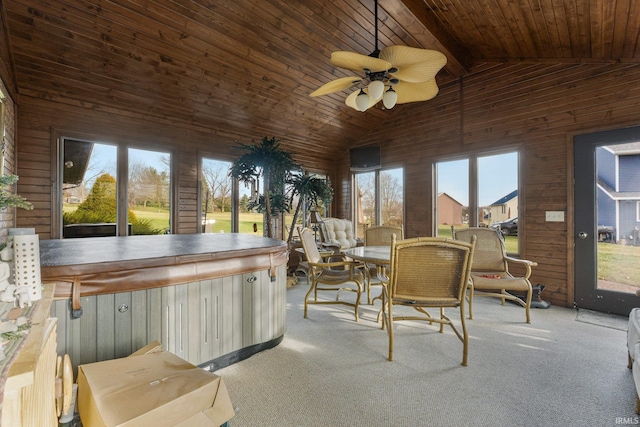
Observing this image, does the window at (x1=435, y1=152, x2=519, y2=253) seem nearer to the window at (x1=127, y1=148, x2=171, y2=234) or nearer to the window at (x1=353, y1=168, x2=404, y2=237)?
the window at (x1=353, y1=168, x2=404, y2=237)

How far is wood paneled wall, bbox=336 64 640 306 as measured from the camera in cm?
373

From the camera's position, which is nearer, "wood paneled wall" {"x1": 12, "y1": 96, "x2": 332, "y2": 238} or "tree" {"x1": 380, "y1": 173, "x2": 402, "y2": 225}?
"wood paneled wall" {"x1": 12, "y1": 96, "x2": 332, "y2": 238}

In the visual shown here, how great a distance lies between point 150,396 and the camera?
1.23 metres

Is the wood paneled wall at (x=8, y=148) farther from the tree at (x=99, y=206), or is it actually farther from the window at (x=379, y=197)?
the window at (x=379, y=197)

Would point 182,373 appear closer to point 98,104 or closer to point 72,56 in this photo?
point 72,56

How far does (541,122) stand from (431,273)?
345cm

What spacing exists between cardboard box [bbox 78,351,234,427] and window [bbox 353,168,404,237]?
5189 millimetres

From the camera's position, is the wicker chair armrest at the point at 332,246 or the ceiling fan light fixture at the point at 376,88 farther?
the wicker chair armrest at the point at 332,246

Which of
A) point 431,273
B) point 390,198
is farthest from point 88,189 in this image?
point 390,198

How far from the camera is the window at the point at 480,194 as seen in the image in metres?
4.62

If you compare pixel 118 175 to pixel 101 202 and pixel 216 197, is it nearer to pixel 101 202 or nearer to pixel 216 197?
pixel 101 202

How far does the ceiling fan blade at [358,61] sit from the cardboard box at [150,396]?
2.41 metres

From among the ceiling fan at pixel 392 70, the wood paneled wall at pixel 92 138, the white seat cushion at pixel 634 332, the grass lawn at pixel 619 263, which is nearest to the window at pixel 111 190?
the wood paneled wall at pixel 92 138

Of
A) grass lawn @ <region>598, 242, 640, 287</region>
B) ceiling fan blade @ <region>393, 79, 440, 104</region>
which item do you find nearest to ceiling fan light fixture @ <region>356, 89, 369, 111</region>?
ceiling fan blade @ <region>393, 79, 440, 104</region>
